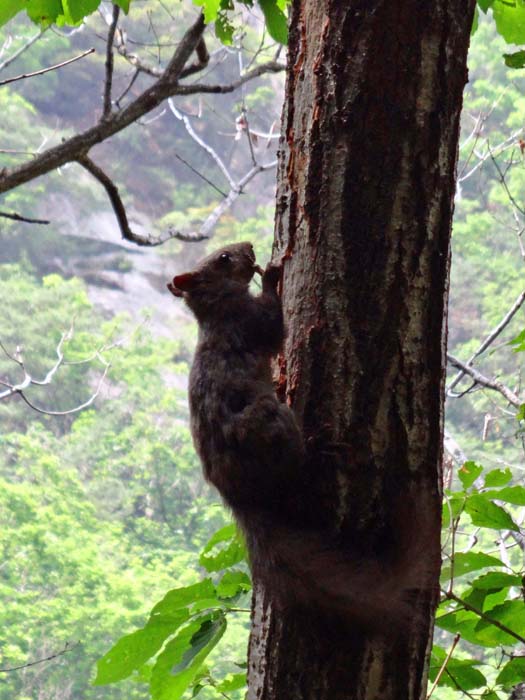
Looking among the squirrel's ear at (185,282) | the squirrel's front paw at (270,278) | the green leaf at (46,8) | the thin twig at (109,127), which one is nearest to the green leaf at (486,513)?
the squirrel's front paw at (270,278)

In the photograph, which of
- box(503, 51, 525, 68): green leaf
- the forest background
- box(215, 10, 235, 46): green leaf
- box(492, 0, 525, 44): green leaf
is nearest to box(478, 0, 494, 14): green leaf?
box(492, 0, 525, 44): green leaf

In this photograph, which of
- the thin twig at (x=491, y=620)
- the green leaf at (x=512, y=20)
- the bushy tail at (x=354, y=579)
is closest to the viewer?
the bushy tail at (x=354, y=579)

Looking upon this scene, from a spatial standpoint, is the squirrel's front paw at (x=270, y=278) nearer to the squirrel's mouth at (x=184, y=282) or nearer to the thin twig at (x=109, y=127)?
the squirrel's mouth at (x=184, y=282)

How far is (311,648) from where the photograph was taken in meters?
0.99

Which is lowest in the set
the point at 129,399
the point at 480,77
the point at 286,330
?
the point at 286,330

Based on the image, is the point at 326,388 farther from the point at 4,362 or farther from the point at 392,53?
the point at 4,362

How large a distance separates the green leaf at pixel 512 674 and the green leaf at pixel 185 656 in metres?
0.42

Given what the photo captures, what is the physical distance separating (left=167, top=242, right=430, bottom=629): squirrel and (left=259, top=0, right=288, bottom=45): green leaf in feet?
1.87

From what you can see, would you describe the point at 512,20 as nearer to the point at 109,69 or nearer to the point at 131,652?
the point at 109,69

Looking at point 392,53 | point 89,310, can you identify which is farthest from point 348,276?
point 89,310

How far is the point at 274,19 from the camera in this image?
5.73 feet

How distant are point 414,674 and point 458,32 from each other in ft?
2.73

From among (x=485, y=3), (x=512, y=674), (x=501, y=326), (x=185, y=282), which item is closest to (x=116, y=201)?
(x=185, y=282)

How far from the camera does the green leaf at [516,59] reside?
1391 millimetres
